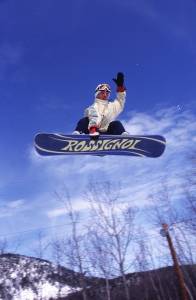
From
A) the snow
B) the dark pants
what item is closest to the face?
the dark pants

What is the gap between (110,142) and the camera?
7.80 metres

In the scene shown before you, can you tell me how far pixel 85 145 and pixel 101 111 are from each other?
73cm

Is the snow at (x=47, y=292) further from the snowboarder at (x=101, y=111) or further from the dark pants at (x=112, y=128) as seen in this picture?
the snowboarder at (x=101, y=111)

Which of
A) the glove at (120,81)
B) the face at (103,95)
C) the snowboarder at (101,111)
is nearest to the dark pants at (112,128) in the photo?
the snowboarder at (101,111)

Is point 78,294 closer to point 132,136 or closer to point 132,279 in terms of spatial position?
point 132,279

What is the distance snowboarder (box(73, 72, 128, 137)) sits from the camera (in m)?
7.38

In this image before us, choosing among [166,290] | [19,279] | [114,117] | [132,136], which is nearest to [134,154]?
[132,136]

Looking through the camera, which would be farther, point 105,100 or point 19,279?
point 19,279

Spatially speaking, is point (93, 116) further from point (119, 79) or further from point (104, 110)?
point (119, 79)

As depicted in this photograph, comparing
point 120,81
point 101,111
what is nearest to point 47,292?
point 101,111

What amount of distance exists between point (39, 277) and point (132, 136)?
104 m

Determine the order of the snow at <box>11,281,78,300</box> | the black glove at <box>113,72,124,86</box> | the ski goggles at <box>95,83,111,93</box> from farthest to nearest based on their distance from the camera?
the snow at <box>11,281,78,300</box>
the ski goggles at <box>95,83,111,93</box>
the black glove at <box>113,72,124,86</box>

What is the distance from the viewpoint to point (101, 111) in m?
7.47

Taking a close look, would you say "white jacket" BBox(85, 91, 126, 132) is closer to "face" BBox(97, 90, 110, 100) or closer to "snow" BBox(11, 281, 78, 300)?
"face" BBox(97, 90, 110, 100)
